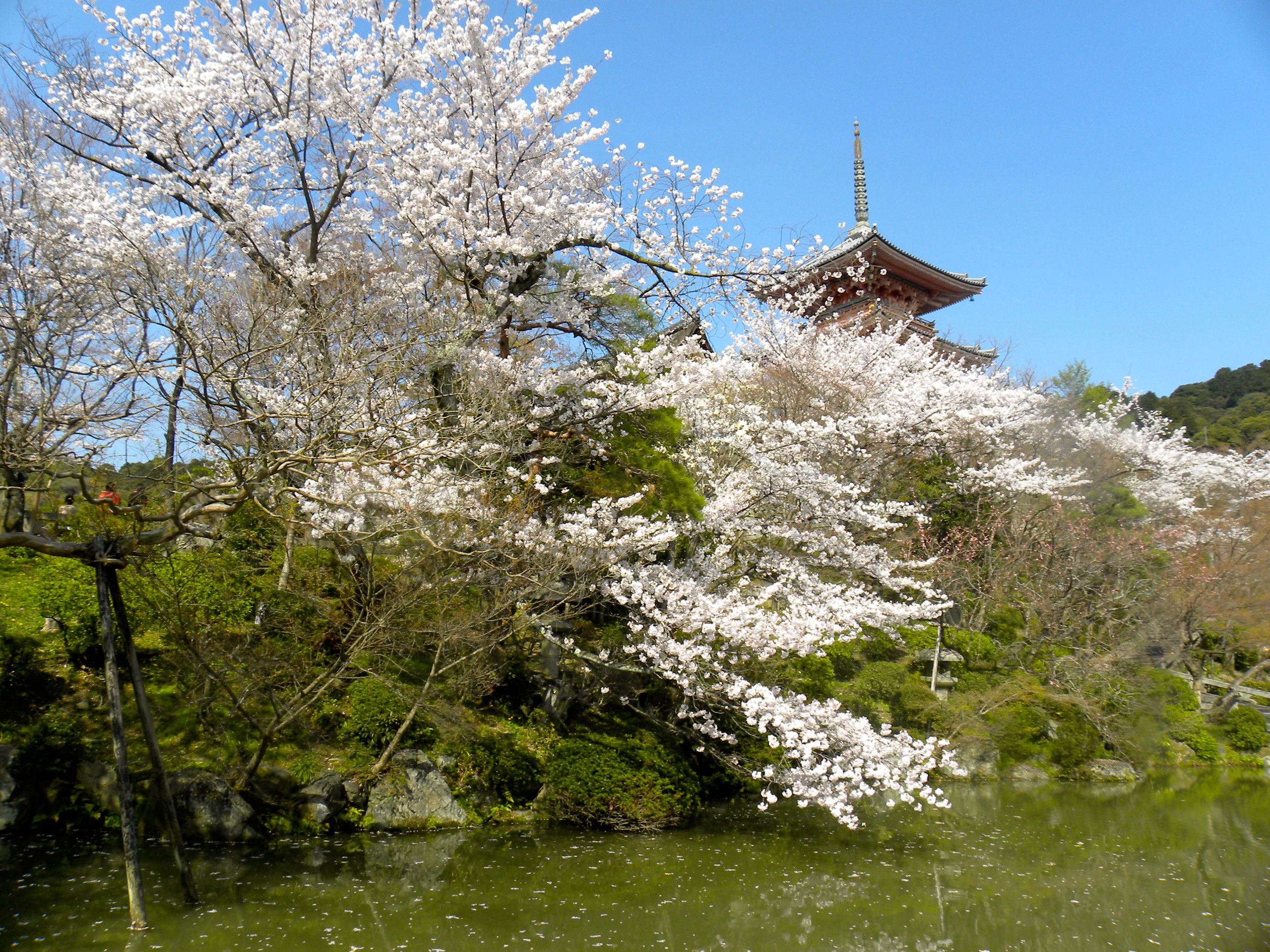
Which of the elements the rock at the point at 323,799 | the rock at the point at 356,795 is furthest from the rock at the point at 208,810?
the rock at the point at 356,795

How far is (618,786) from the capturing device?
7.94 meters

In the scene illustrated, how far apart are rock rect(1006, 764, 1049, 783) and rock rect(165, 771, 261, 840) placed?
11.0 metres

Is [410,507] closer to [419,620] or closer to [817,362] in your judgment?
[419,620]

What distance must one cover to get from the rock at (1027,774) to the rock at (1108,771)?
0.92m

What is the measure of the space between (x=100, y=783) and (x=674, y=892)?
5317mm

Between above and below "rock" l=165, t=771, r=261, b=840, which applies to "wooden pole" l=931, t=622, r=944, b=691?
above

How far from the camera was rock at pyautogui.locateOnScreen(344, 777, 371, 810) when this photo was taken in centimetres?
773

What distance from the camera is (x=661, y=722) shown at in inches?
346

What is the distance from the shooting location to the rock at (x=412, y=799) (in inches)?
306

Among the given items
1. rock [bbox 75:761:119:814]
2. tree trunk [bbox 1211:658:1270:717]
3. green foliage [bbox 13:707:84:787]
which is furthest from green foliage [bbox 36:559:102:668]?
tree trunk [bbox 1211:658:1270:717]

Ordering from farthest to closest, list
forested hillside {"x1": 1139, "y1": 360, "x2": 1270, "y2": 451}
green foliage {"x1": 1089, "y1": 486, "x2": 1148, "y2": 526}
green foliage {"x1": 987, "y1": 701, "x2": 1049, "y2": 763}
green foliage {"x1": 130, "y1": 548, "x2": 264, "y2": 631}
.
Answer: forested hillside {"x1": 1139, "y1": 360, "x2": 1270, "y2": 451} < green foliage {"x1": 1089, "y1": 486, "x2": 1148, "y2": 526} < green foliage {"x1": 987, "y1": 701, "x2": 1049, "y2": 763} < green foliage {"x1": 130, "y1": 548, "x2": 264, "y2": 631}

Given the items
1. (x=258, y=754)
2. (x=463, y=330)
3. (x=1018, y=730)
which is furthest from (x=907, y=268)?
(x=258, y=754)

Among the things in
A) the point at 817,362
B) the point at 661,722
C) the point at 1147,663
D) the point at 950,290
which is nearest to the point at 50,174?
the point at 661,722

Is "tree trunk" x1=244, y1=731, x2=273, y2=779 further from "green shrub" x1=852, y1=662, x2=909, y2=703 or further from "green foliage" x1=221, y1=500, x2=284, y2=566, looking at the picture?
"green shrub" x1=852, y1=662, x2=909, y2=703
